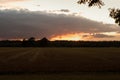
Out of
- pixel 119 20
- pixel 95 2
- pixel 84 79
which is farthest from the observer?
pixel 119 20

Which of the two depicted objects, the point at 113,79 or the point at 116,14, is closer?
the point at 113,79

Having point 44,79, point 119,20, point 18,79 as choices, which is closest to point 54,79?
Answer: point 44,79

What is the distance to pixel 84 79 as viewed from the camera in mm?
22359

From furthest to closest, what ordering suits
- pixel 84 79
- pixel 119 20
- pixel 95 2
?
pixel 119 20 → pixel 95 2 → pixel 84 79

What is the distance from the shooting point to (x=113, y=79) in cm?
2238

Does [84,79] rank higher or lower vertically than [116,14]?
lower

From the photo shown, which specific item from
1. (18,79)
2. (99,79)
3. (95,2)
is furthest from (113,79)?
(95,2)

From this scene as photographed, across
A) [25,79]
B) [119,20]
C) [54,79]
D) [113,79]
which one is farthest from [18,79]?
[119,20]

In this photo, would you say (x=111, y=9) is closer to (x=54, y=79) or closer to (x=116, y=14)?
(x=116, y=14)

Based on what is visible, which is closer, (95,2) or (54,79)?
(54,79)

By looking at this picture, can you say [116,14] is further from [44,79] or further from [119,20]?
[44,79]

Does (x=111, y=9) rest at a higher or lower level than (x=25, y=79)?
higher

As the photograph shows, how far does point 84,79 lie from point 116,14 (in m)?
16.5

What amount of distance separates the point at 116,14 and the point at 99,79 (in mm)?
15892
